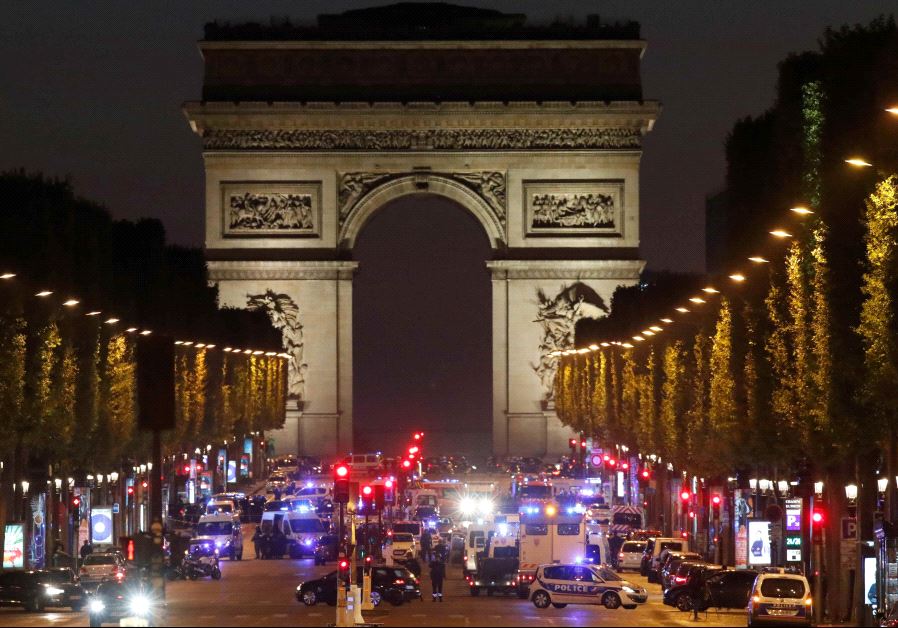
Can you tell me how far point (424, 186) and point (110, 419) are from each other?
42.0m

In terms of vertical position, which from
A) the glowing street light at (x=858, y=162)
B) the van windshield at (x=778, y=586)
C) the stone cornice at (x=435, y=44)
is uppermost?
the stone cornice at (x=435, y=44)

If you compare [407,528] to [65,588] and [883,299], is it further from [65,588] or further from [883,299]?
[883,299]

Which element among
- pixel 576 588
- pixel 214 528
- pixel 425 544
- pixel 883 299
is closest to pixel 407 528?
pixel 425 544

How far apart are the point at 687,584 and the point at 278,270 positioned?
185ft

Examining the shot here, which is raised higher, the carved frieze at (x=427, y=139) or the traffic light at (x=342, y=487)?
the carved frieze at (x=427, y=139)

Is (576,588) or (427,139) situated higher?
(427,139)

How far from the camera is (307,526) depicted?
2623 inches

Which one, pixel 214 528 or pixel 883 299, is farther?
pixel 214 528

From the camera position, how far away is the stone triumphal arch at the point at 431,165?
9962 centimetres

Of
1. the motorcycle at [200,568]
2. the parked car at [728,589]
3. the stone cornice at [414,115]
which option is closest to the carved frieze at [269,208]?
the stone cornice at [414,115]

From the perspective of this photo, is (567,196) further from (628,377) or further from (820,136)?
(820,136)

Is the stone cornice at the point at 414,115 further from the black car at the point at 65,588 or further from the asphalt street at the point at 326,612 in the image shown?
the black car at the point at 65,588

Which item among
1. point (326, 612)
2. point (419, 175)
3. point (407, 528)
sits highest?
point (419, 175)

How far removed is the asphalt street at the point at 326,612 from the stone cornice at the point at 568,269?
4614 centimetres
